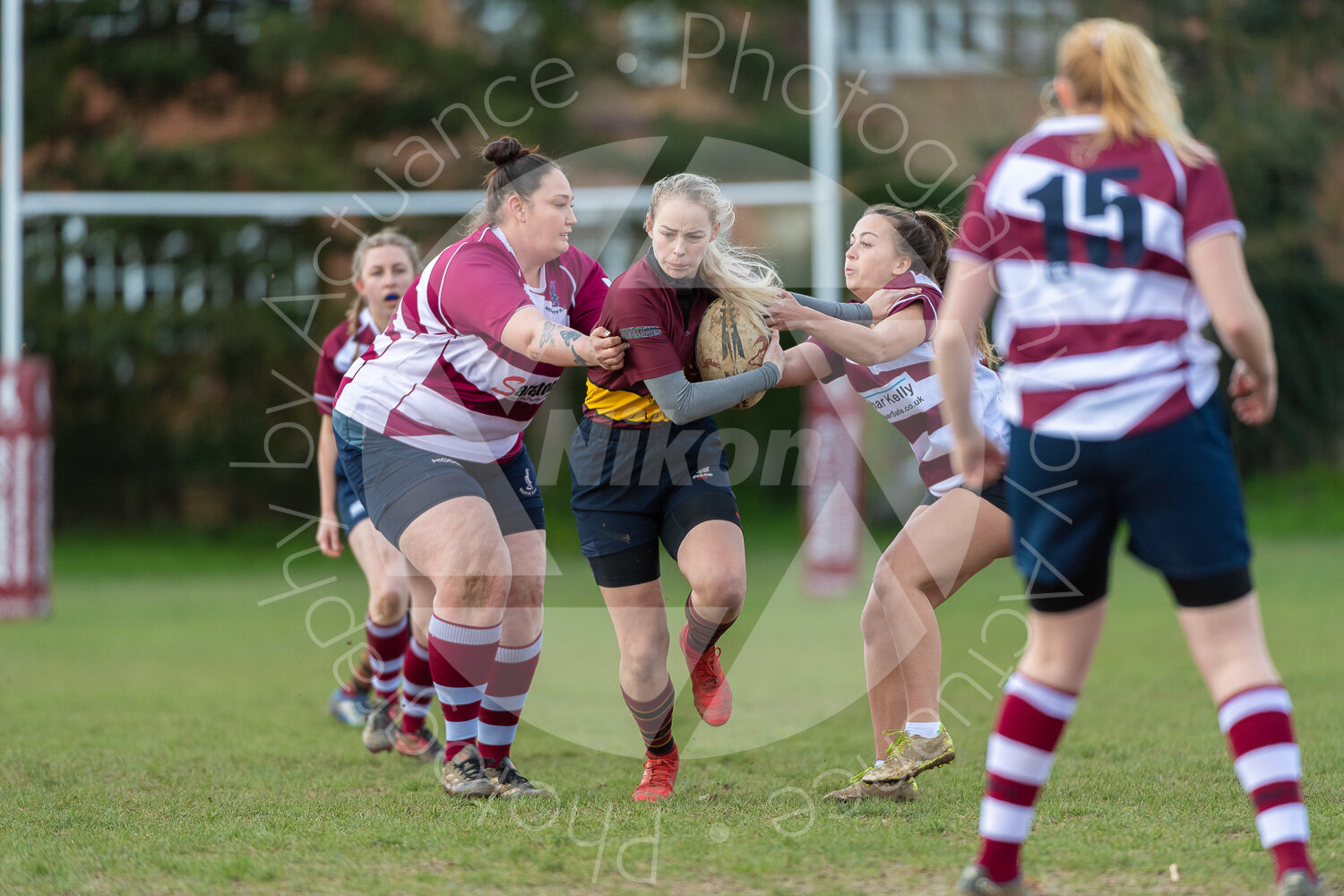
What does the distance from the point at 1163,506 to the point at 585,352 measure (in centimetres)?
187

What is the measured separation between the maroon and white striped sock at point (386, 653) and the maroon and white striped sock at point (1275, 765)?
4019 mm

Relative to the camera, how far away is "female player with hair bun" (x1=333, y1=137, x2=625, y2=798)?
172 inches

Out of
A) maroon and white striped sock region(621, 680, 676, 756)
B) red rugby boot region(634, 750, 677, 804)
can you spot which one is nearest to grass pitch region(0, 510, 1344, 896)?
red rugby boot region(634, 750, 677, 804)

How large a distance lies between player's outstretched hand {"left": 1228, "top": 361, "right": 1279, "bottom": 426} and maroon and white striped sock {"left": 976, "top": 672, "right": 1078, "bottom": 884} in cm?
81

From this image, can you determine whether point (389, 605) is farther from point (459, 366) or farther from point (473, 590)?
point (459, 366)

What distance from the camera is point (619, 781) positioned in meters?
5.01

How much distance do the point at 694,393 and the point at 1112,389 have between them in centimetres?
158

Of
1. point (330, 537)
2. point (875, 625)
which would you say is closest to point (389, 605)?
point (330, 537)

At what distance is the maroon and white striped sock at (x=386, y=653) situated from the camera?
6.12 meters

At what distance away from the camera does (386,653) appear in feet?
20.3

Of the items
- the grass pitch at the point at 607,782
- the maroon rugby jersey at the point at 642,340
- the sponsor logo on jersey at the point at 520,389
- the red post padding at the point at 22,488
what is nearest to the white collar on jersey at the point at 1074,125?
the maroon rugby jersey at the point at 642,340

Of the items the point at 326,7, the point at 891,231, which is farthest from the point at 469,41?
the point at 891,231

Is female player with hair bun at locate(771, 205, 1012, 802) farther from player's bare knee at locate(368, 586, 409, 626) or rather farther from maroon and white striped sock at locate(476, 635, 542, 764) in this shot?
player's bare knee at locate(368, 586, 409, 626)

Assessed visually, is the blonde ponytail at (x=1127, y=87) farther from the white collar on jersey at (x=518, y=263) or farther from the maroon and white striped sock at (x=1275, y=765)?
the white collar on jersey at (x=518, y=263)
